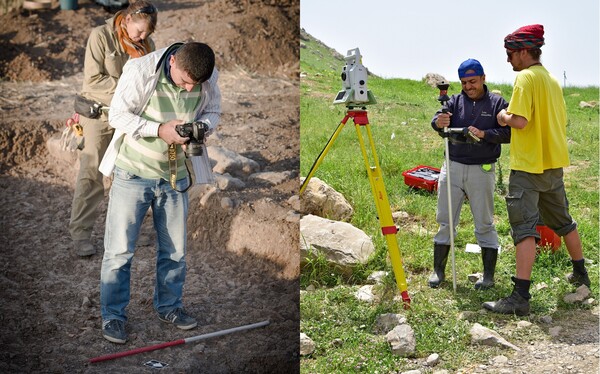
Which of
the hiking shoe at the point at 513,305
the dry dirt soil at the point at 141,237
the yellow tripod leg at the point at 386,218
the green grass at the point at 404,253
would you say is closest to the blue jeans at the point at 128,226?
the dry dirt soil at the point at 141,237

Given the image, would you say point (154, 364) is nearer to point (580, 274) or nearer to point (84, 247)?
point (84, 247)

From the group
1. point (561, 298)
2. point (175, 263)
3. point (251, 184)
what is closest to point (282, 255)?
point (251, 184)

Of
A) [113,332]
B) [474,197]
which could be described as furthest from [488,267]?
[113,332]

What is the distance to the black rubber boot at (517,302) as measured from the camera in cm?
376

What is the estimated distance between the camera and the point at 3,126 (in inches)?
134

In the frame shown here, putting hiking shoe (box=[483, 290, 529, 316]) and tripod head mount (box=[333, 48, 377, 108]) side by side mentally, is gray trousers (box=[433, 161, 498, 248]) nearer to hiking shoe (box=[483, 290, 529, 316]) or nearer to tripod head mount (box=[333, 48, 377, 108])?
hiking shoe (box=[483, 290, 529, 316])

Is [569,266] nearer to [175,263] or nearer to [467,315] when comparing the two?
[467,315]

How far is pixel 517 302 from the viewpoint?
148 inches

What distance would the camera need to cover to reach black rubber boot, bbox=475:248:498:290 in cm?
410

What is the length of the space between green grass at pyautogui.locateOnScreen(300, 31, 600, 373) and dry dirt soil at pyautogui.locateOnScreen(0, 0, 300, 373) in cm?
33

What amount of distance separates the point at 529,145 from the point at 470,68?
1.60ft

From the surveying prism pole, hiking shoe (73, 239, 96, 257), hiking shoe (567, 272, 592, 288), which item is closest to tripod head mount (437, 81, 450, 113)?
the surveying prism pole

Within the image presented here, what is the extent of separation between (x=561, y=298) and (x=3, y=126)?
2.73 m

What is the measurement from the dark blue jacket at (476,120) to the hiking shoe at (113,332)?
1825 millimetres
